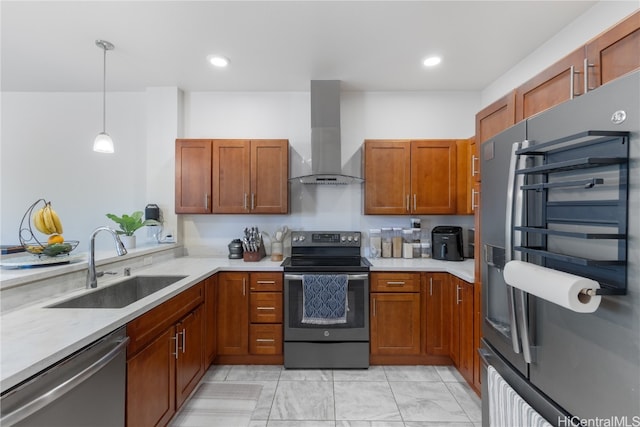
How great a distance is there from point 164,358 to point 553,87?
102 inches

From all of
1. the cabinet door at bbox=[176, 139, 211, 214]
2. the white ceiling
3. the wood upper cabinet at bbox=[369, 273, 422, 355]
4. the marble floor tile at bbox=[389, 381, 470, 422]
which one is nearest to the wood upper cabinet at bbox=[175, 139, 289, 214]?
the cabinet door at bbox=[176, 139, 211, 214]

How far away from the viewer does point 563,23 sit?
2004mm

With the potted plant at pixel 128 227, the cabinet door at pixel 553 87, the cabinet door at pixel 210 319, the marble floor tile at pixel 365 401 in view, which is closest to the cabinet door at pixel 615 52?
the cabinet door at pixel 553 87

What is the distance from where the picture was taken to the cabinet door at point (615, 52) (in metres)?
1.03

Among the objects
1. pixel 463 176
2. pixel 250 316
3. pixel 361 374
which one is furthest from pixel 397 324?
pixel 463 176

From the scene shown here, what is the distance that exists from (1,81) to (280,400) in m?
4.27

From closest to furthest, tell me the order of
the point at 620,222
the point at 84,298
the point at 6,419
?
the point at 620,222 < the point at 6,419 < the point at 84,298

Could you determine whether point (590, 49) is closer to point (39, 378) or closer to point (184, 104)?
point (39, 378)

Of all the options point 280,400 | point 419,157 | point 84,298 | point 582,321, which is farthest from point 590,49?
point 84,298

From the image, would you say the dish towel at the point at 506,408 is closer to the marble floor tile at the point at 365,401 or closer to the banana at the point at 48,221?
the marble floor tile at the point at 365,401

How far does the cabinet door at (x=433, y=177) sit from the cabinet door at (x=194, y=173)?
2156mm

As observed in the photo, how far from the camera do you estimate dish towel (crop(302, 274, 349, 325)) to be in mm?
2430

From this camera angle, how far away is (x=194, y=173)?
2.90 metres

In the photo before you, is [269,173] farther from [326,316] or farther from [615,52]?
[615,52]
